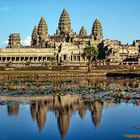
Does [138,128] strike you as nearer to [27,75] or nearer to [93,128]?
[93,128]

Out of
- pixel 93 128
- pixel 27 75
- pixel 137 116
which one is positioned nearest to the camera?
pixel 93 128

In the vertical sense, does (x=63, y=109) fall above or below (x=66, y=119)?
above

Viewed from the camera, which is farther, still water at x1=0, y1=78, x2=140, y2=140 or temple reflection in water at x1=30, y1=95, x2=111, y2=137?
temple reflection in water at x1=30, y1=95, x2=111, y2=137

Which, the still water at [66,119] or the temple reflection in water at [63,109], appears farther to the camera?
the temple reflection in water at [63,109]

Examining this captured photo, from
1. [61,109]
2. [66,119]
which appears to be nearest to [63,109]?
[61,109]

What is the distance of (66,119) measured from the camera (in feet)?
135

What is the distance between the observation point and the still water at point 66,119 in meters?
34.6

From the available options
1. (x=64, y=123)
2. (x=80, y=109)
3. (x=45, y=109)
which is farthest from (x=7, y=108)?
(x=64, y=123)

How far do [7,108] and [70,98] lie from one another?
38.8ft

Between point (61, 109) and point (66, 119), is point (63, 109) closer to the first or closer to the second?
point (61, 109)

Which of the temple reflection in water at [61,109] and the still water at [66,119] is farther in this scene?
the temple reflection in water at [61,109]

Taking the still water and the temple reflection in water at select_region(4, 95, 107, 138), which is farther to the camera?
the temple reflection in water at select_region(4, 95, 107, 138)

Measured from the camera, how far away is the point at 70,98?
5822cm

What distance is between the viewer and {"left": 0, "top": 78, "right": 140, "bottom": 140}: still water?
34.6 meters
